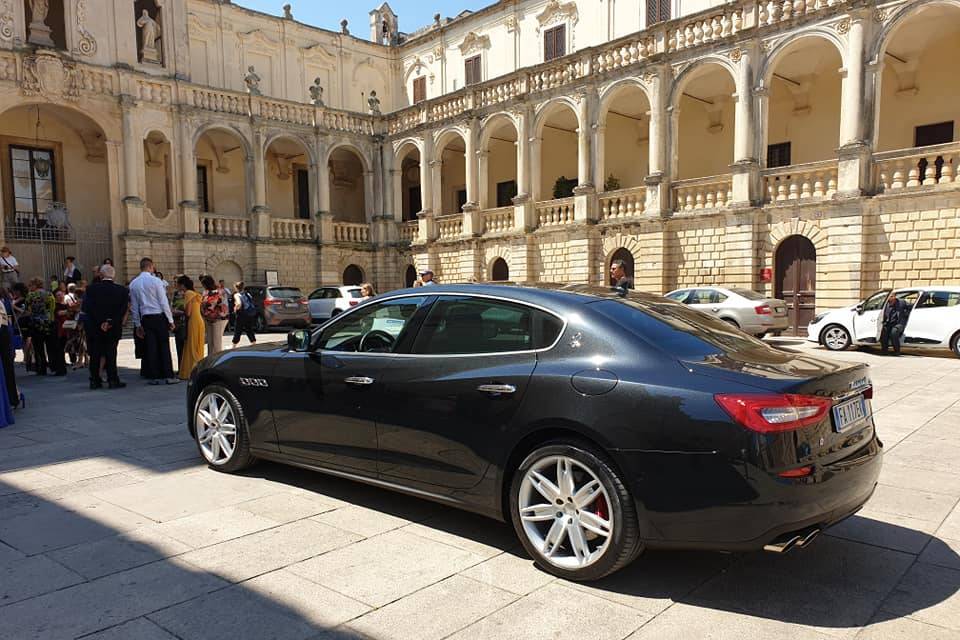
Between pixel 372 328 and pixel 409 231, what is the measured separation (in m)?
25.7

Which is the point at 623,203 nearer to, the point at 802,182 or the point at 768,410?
the point at 802,182

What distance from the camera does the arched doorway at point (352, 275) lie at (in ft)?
97.3

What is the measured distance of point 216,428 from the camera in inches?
211

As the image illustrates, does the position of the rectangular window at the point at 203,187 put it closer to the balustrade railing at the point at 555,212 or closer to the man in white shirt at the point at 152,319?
the balustrade railing at the point at 555,212

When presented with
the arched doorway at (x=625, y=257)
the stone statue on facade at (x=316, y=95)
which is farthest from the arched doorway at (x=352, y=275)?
the arched doorway at (x=625, y=257)

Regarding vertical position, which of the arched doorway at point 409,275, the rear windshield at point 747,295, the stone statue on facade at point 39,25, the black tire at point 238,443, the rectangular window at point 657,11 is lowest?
the black tire at point 238,443

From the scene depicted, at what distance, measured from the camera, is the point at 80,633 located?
2.85 m

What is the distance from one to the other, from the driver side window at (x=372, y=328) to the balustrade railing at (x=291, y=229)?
2386cm

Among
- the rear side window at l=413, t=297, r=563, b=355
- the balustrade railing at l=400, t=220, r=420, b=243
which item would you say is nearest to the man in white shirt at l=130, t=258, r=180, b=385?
the rear side window at l=413, t=297, r=563, b=355

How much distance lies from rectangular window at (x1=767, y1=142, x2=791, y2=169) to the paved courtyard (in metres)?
19.6

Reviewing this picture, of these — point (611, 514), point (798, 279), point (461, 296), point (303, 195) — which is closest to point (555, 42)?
point (303, 195)

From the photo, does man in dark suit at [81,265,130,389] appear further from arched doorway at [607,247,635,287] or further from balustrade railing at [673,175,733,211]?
balustrade railing at [673,175,733,211]

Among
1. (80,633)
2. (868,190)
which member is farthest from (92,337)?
(868,190)

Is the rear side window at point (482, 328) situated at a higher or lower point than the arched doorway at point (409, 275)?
lower
